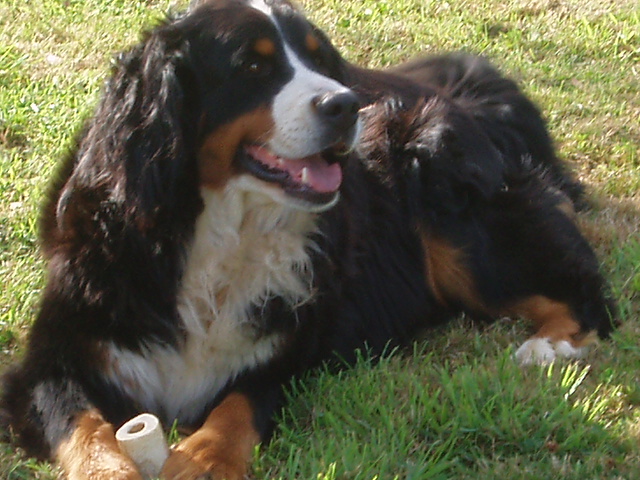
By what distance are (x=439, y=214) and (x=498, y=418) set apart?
1.29 metres

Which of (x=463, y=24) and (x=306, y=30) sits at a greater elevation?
(x=306, y=30)

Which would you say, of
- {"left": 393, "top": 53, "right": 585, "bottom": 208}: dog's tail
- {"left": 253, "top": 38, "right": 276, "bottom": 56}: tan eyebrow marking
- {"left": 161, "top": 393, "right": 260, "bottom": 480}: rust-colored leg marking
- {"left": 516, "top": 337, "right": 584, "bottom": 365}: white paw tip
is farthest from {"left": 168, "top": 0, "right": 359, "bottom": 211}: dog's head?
{"left": 393, "top": 53, "right": 585, "bottom": 208}: dog's tail

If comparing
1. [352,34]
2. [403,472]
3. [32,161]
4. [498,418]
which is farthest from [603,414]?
[352,34]

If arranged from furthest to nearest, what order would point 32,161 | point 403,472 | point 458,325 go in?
1. point 32,161
2. point 458,325
3. point 403,472

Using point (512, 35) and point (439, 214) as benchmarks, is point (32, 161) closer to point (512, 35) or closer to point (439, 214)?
point (439, 214)

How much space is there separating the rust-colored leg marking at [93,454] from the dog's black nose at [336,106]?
1.22 meters

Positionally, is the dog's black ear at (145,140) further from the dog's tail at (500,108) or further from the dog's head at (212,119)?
the dog's tail at (500,108)

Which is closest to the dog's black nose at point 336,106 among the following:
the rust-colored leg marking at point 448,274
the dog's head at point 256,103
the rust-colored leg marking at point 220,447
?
the dog's head at point 256,103

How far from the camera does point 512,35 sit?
7.28m

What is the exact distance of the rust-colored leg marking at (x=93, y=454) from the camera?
2.94 m

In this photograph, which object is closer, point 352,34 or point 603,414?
point 603,414

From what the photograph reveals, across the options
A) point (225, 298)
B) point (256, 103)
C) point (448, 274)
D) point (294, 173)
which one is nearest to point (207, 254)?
→ point (225, 298)

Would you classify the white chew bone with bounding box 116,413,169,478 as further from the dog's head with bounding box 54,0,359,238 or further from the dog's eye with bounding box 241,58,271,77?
the dog's eye with bounding box 241,58,271,77

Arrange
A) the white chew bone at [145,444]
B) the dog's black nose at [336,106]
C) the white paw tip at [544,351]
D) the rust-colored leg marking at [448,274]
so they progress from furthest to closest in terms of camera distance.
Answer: the rust-colored leg marking at [448,274] < the white paw tip at [544,351] < the dog's black nose at [336,106] < the white chew bone at [145,444]
